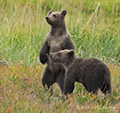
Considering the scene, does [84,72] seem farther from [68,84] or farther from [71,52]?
[71,52]

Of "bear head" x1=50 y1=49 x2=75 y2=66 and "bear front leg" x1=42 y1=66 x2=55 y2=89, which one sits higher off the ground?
"bear head" x1=50 y1=49 x2=75 y2=66

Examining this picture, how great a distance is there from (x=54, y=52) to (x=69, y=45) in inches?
11.7

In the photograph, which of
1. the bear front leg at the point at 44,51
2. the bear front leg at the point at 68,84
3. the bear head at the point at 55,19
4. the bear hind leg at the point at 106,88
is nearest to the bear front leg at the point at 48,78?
the bear front leg at the point at 44,51

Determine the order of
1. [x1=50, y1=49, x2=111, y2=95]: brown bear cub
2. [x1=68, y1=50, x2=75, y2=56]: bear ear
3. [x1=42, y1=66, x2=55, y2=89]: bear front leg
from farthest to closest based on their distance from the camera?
[x1=42, y1=66, x2=55, y2=89]: bear front leg < [x1=68, y1=50, x2=75, y2=56]: bear ear < [x1=50, y1=49, x2=111, y2=95]: brown bear cub

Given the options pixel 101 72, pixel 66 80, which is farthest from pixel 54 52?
pixel 101 72

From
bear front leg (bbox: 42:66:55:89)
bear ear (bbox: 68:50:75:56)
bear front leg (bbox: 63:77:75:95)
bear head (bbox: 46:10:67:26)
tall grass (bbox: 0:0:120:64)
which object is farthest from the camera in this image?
tall grass (bbox: 0:0:120:64)

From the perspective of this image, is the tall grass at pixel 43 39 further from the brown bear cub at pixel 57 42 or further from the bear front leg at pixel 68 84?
the bear front leg at pixel 68 84

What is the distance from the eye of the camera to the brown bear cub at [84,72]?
4.07 m

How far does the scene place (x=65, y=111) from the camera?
3451 millimetres

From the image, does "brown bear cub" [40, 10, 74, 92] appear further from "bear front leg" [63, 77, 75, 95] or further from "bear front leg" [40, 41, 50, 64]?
"bear front leg" [63, 77, 75, 95]

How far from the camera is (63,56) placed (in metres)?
4.45

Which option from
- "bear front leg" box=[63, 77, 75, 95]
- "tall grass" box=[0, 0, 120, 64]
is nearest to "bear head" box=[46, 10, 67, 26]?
"bear front leg" box=[63, 77, 75, 95]

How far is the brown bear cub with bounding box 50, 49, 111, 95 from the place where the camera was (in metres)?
4.07

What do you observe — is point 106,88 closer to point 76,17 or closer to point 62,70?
point 62,70
